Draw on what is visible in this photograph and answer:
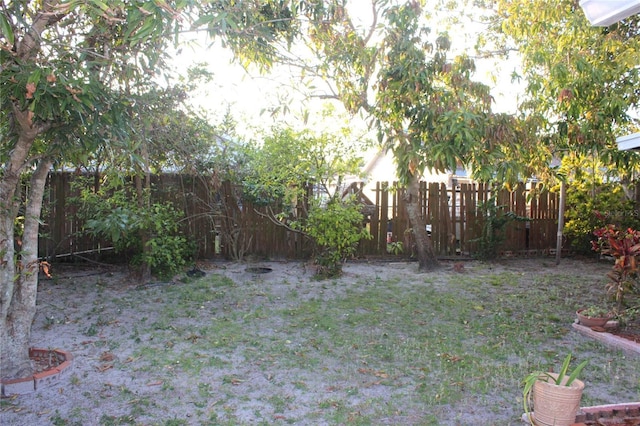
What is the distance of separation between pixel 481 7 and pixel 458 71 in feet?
17.0

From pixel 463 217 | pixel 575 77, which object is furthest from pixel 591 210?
pixel 575 77

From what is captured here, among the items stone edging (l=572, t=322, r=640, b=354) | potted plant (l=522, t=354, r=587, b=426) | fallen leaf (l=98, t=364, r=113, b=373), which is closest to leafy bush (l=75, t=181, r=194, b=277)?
fallen leaf (l=98, t=364, r=113, b=373)

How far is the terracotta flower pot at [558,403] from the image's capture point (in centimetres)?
329

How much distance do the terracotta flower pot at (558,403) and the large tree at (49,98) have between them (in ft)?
10.6

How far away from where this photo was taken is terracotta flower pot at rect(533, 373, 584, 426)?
10.8 feet

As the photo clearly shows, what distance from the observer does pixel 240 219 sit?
34.1 ft

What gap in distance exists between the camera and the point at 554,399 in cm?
330

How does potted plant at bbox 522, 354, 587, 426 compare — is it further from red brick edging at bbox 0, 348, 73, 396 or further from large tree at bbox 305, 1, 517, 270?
red brick edging at bbox 0, 348, 73, 396

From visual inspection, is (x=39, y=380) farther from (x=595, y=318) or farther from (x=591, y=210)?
(x=591, y=210)

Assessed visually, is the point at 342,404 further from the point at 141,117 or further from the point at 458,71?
the point at 458,71

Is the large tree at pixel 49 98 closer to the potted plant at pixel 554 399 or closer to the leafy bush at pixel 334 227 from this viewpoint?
the potted plant at pixel 554 399

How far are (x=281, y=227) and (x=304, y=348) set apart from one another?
523 cm

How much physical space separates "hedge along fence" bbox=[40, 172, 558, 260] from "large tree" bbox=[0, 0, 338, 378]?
152 inches

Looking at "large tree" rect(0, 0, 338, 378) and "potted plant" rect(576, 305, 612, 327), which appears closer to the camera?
"large tree" rect(0, 0, 338, 378)
